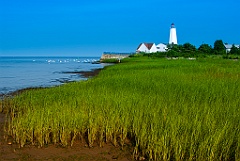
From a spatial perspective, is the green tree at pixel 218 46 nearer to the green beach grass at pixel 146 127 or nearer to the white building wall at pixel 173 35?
the white building wall at pixel 173 35

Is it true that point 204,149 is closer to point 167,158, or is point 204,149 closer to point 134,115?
point 167,158

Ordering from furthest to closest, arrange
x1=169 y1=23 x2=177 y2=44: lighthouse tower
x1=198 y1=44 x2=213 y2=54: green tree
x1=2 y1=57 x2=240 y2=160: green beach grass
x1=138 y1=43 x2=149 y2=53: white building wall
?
x1=169 y1=23 x2=177 y2=44: lighthouse tower < x1=138 y1=43 x2=149 y2=53: white building wall < x1=198 y1=44 x2=213 y2=54: green tree < x1=2 y1=57 x2=240 y2=160: green beach grass

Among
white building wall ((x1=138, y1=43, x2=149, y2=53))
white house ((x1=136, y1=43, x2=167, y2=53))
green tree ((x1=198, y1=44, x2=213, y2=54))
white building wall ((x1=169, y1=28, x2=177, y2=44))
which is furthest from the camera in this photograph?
white building wall ((x1=169, y1=28, x2=177, y2=44))

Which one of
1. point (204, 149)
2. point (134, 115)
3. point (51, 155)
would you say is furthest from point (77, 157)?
point (204, 149)

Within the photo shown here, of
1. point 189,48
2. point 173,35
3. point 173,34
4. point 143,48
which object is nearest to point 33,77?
point 189,48

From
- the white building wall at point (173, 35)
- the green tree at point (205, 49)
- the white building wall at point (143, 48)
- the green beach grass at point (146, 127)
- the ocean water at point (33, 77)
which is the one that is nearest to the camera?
the green beach grass at point (146, 127)

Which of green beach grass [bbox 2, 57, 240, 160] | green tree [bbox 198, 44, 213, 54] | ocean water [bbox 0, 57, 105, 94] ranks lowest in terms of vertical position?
ocean water [bbox 0, 57, 105, 94]

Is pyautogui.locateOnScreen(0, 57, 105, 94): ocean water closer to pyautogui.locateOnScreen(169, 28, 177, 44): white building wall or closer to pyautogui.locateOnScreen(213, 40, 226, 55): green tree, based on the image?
pyautogui.locateOnScreen(213, 40, 226, 55): green tree

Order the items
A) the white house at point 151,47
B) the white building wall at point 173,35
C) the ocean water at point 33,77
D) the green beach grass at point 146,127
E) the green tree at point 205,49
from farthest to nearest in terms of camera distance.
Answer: the white building wall at point 173,35 → the white house at point 151,47 → the green tree at point 205,49 → the ocean water at point 33,77 → the green beach grass at point 146,127

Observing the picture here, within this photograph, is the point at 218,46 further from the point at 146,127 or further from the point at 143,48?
the point at 146,127

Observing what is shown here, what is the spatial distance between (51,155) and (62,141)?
20.3 inches

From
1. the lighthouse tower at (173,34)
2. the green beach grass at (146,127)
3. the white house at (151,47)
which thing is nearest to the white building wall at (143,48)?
the white house at (151,47)

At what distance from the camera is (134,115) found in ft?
24.9

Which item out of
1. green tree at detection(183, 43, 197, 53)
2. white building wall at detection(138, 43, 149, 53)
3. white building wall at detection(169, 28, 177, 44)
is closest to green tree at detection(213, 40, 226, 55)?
green tree at detection(183, 43, 197, 53)
